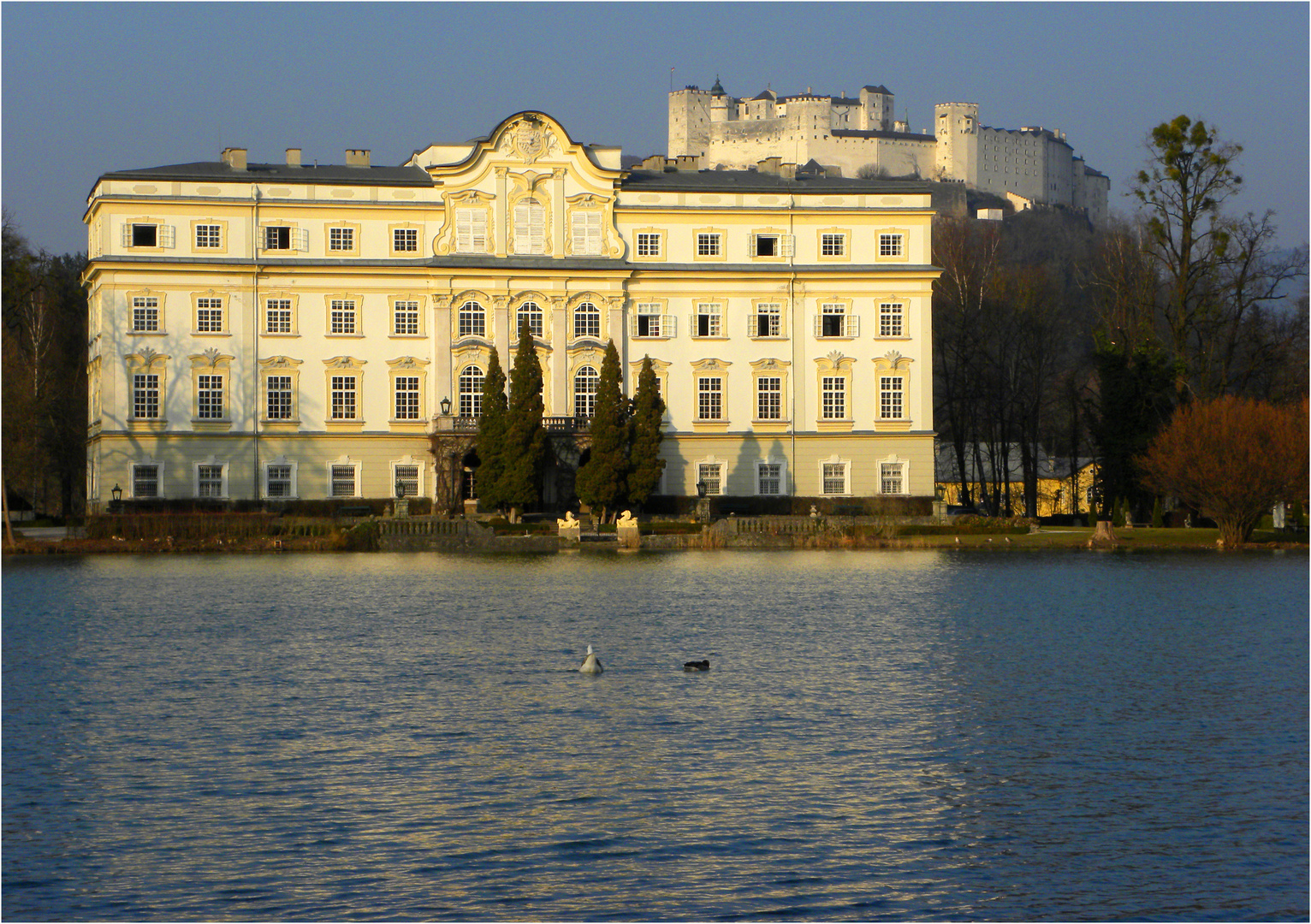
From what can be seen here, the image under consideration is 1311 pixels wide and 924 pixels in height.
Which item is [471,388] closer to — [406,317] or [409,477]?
[406,317]

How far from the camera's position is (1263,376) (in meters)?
70.5

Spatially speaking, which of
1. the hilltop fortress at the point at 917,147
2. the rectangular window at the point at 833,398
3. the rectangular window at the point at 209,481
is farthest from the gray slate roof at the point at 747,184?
the hilltop fortress at the point at 917,147

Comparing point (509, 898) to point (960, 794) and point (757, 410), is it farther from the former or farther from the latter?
point (757, 410)

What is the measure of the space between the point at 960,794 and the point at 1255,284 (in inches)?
2123

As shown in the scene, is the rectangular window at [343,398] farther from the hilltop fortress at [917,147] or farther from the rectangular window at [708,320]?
the hilltop fortress at [917,147]

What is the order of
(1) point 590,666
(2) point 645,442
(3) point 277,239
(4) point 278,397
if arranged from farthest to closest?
(3) point 277,239 → (4) point 278,397 → (2) point 645,442 → (1) point 590,666

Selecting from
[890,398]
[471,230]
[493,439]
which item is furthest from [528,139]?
[890,398]

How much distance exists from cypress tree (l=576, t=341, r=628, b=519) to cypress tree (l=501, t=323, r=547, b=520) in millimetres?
1983

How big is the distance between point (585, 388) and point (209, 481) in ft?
52.0

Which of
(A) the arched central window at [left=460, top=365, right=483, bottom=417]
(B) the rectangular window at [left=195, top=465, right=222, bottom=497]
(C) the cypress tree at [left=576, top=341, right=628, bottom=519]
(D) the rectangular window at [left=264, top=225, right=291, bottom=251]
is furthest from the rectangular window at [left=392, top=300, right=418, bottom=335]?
(C) the cypress tree at [left=576, top=341, right=628, bottom=519]

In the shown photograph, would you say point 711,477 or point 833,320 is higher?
point 833,320

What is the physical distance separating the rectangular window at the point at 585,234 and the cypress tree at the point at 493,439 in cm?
788

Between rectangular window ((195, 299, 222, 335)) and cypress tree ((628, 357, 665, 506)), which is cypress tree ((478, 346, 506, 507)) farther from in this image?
rectangular window ((195, 299, 222, 335))

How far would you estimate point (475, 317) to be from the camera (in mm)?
66500
